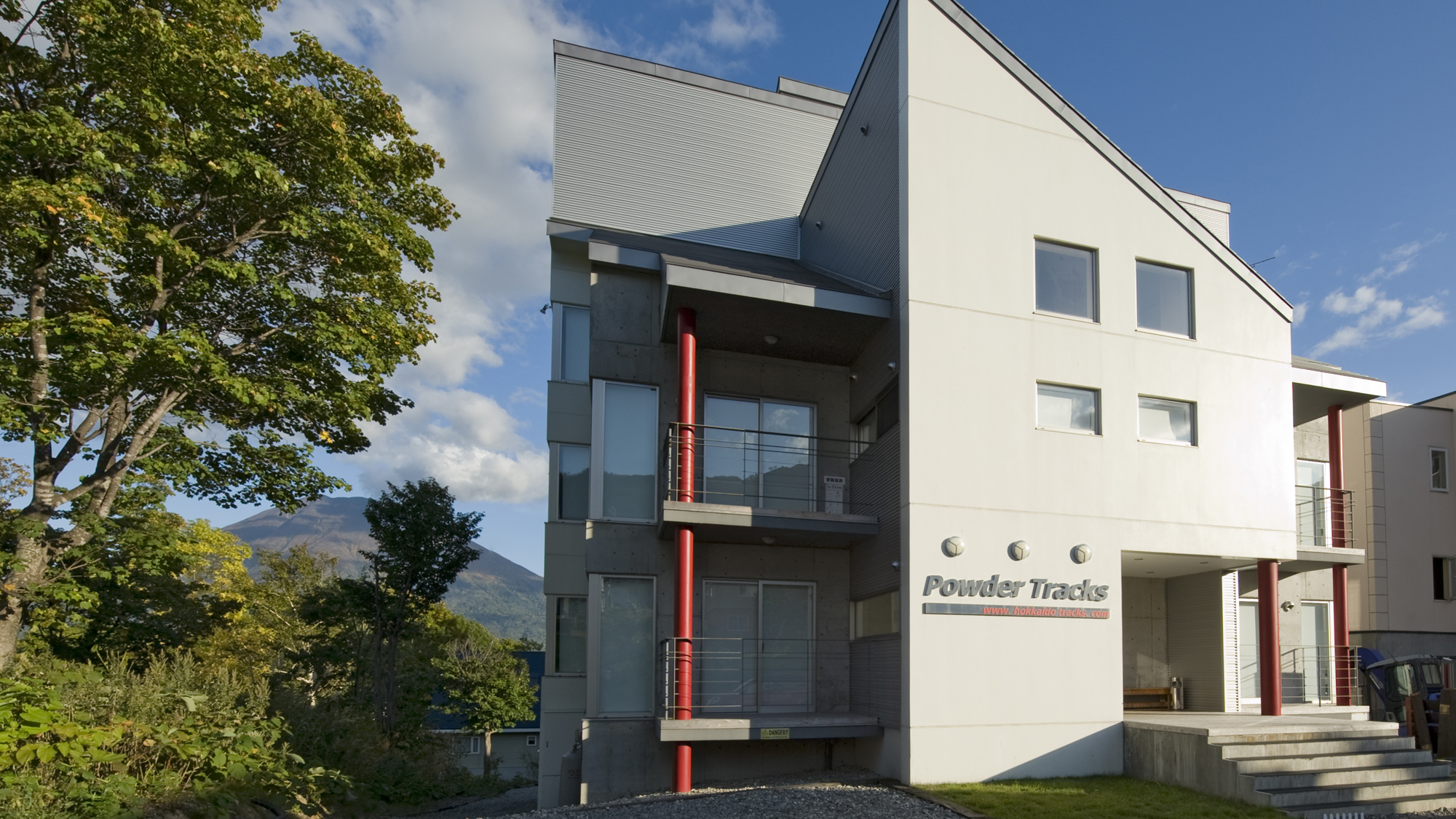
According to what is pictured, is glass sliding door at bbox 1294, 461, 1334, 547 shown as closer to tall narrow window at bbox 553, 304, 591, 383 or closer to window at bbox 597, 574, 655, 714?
window at bbox 597, 574, 655, 714

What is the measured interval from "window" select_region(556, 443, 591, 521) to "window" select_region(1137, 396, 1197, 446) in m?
8.91

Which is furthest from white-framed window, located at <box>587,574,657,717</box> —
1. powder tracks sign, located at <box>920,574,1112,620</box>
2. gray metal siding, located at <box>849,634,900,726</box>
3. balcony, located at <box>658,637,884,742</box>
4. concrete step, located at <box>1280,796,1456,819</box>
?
concrete step, located at <box>1280,796,1456,819</box>

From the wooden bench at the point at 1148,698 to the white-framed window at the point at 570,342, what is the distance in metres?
11.2

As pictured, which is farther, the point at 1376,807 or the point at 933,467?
the point at 933,467

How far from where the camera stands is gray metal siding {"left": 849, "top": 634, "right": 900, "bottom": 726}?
38.1 ft

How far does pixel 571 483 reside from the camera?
14977mm

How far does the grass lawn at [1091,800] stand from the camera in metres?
8.95

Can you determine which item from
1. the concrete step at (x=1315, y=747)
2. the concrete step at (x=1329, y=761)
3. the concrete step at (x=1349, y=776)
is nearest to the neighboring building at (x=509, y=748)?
the concrete step at (x=1315, y=747)

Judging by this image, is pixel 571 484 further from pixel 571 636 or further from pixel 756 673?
pixel 756 673

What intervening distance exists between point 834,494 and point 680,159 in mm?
9021

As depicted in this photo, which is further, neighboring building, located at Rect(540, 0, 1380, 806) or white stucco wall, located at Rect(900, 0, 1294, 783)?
neighboring building, located at Rect(540, 0, 1380, 806)

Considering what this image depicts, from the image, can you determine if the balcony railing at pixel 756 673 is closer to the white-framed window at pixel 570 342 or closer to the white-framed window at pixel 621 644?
the white-framed window at pixel 621 644

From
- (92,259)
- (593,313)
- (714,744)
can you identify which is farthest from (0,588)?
(714,744)

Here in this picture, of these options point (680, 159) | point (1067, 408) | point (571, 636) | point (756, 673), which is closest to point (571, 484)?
point (571, 636)
